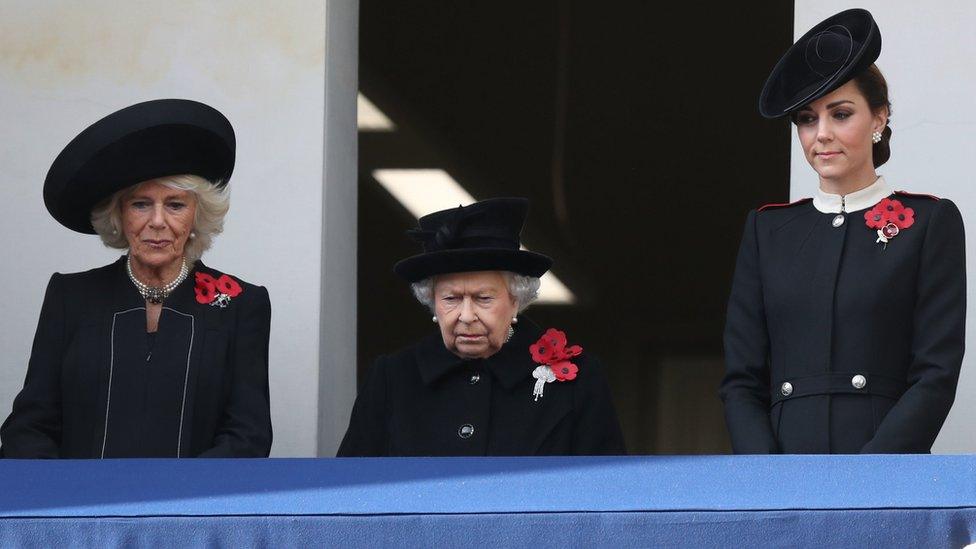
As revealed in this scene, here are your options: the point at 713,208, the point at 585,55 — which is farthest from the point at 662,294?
the point at 585,55

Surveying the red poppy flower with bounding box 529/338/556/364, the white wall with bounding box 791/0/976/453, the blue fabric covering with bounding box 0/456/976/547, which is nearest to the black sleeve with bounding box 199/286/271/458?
the red poppy flower with bounding box 529/338/556/364

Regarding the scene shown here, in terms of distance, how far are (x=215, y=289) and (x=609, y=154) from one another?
4201 millimetres

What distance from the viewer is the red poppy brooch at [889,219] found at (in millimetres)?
3369

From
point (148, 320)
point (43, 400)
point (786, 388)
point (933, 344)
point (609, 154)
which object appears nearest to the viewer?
point (933, 344)

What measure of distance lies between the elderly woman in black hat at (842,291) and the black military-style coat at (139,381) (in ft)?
3.23

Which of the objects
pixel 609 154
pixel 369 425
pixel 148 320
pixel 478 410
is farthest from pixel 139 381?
pixel 609 154

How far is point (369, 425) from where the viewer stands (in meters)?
3.75

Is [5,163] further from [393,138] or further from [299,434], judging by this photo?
[393,138]

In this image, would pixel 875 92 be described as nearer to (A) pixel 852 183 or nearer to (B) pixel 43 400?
(A) pixel 852 183

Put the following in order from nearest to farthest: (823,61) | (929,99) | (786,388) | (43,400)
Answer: (786,388)
(823,61)
(43,400)
(929,99)

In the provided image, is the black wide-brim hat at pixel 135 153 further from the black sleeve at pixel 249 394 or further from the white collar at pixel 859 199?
the white collar at pixel 859 199

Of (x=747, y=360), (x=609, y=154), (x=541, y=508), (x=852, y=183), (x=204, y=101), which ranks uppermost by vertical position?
(x=609, y=154)

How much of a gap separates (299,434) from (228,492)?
211 cm

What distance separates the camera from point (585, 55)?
7371mm
